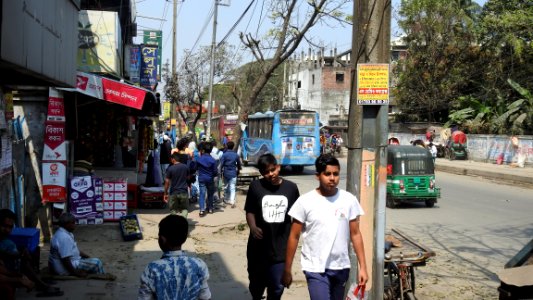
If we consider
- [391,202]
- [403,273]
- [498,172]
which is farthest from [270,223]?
[498,172]

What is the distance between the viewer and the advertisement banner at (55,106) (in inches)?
379

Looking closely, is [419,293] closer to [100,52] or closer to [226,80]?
[100,52]

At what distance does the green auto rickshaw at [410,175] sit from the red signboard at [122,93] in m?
6.53

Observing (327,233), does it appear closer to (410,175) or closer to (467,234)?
(467,234)

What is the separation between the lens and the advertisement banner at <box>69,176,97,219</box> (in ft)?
35.5

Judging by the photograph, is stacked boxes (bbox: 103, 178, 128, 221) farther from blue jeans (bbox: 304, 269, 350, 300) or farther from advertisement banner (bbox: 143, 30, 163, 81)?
advertisement banner (bbox: 143, 30, 163, 81)

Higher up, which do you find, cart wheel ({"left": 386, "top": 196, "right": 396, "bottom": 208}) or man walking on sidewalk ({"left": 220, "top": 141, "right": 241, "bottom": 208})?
man walking on sidewalk ({"left": 220, "top": 141, "right": 241, "bottom": 208})

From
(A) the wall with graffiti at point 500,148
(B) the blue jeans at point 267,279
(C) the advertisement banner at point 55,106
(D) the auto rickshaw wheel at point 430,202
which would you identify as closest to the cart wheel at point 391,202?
(D) the auto rickshaw wheel at point 430,202

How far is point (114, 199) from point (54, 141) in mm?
2312

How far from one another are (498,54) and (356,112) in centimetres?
3274

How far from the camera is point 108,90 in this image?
38.2 ft

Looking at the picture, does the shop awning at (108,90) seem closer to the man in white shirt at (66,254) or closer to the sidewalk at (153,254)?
the sidewalk at (153,254)

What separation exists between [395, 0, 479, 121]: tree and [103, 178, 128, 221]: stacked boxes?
29.7 m

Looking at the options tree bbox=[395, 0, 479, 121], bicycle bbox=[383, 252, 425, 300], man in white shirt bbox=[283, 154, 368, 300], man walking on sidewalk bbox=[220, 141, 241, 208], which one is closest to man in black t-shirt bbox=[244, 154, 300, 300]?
man in white shirt bbox=[283, 154, 368, 300]
